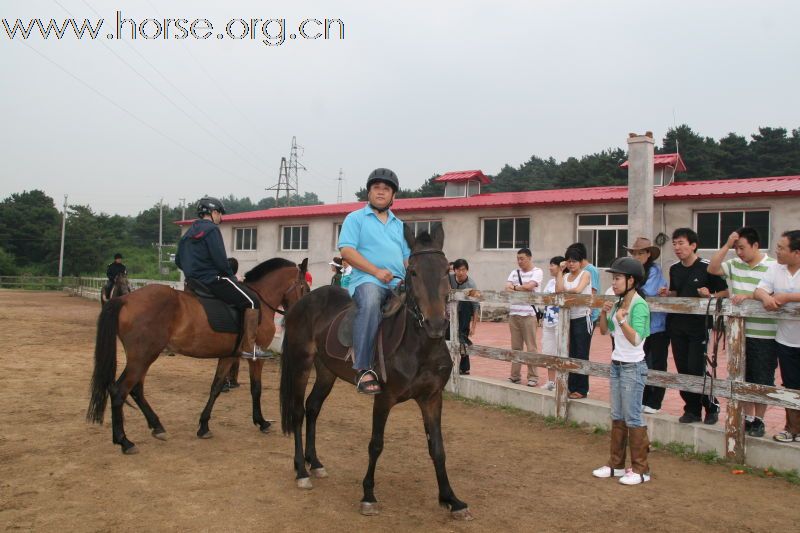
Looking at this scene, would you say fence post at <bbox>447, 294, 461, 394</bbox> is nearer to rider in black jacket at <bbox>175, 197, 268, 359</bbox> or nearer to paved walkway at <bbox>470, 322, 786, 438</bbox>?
paved walkway at <bbox>470, 322, 786, 438</bbox>

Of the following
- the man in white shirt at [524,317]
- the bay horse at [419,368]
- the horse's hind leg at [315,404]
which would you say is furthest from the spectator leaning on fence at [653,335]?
the horse's hind leg at [315,404]

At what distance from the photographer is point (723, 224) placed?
755 inches

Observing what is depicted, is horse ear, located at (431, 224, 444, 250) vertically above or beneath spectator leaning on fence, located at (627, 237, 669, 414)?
above

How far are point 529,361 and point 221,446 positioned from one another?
3.74 metres

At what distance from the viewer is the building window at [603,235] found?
2105 centimetres

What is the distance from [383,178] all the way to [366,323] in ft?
3.98

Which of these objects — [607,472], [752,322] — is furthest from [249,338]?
[752,322]

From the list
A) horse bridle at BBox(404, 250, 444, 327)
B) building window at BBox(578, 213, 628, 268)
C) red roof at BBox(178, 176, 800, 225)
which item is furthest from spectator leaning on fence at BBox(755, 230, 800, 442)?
building window at BBox(578, 213, 628, 268)

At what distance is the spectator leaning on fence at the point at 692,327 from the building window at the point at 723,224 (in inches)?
537

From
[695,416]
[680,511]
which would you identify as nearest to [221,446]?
[680,511]

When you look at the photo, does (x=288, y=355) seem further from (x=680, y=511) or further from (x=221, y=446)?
(x=680, y=511)

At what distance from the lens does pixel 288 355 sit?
5.84 m

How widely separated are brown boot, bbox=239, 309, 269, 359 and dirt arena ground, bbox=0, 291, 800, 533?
874 millimetres

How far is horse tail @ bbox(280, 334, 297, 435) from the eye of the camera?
571 centimetres
